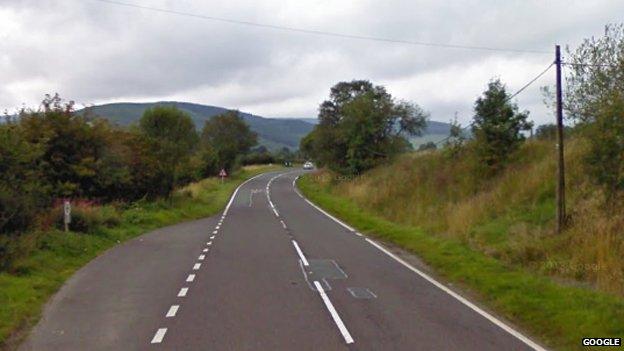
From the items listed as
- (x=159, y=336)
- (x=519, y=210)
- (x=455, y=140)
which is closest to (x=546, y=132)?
(x=455, y=140)

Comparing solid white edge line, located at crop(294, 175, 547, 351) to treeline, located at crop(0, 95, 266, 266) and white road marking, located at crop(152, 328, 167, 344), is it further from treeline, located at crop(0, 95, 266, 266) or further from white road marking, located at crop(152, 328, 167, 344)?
treeline, located at crop(0, 95, 266, 266)

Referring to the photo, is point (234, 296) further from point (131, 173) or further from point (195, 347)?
point (131, 173)

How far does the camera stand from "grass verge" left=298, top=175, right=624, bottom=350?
9.31 metres

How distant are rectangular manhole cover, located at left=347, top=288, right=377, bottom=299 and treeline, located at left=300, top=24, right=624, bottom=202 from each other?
693 centimetres

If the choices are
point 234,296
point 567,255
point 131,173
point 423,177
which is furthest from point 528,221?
point 131,173

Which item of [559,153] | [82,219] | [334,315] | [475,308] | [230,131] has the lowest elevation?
[475,308]

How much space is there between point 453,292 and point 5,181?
38.7 feet

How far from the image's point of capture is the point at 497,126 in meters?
30.4

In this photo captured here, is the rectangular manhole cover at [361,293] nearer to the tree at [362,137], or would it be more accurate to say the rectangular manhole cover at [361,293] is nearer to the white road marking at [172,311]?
the white road marking at [172,311]

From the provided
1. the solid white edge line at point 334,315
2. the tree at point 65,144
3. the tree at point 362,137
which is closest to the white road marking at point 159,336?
the solid white edge line at point 334,315

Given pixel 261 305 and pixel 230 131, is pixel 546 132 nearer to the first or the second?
pixel 261 305

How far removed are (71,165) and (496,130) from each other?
18.1m

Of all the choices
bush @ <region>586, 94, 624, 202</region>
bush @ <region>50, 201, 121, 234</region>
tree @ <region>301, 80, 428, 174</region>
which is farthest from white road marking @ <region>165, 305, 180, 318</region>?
tree @ <region>301, 80, 428, 174</region>

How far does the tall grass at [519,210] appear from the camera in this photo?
47.4 ft
